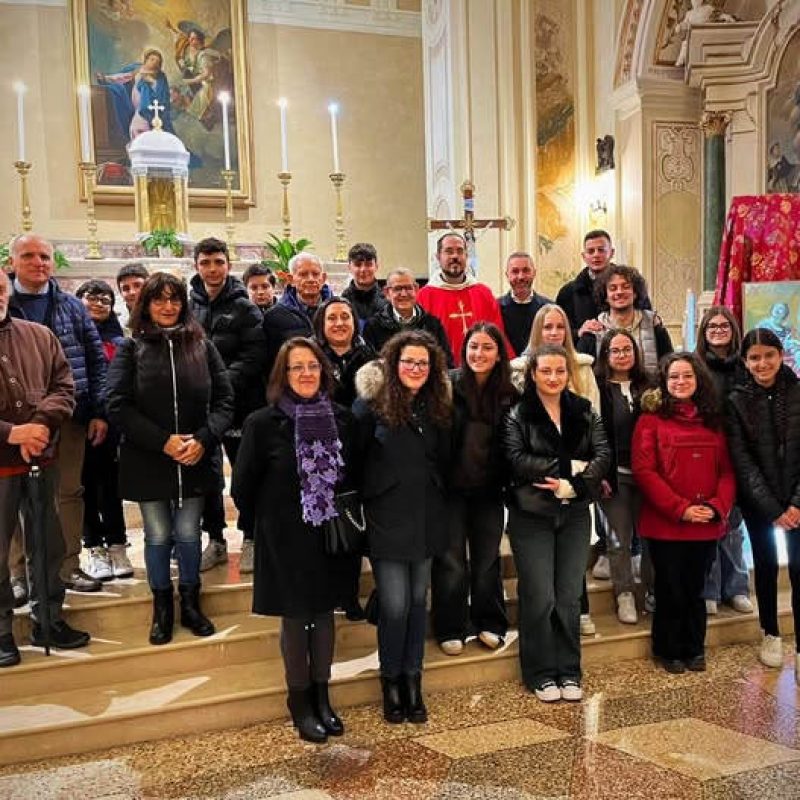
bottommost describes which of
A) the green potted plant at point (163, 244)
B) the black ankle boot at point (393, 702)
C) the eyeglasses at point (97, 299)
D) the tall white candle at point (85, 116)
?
Answer: the black ankle boot at point (393, 702)

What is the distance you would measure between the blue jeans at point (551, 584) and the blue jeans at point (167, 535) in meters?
1.29

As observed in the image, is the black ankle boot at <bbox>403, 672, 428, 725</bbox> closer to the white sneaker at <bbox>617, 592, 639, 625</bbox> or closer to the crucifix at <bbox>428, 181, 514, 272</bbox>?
the white sneaker at <bbox>617, 592, 639, 625</bbox>

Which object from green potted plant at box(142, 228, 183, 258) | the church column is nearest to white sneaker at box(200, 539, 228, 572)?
green potted plant at box(142, 228, 183, 258)

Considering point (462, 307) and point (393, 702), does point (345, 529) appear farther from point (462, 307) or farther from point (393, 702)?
point (462, 307)

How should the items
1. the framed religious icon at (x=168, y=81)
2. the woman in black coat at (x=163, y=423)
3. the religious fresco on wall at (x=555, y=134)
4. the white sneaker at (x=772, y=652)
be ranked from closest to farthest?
the woman in black coat at (x=163, y=423), the white sneaker at (x=772, y=652), the religious fresco on wall at (x=555, y=134), the framed religious icon at (x=168, y=81)

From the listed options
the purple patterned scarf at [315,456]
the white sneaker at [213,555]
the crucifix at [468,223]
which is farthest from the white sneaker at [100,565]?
the crucifix at [468,223]

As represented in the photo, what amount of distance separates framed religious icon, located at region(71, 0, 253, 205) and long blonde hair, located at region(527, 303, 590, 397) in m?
8.06

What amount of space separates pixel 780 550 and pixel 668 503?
1765mm

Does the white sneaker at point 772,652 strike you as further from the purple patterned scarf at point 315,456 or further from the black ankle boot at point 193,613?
the black ankle boot at point 193,613

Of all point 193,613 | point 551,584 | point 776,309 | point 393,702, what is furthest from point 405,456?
point 776,309

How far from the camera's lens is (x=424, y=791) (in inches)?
108

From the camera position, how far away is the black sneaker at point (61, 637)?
3504 millimetres

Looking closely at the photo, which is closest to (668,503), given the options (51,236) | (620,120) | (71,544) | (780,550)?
(780,550)

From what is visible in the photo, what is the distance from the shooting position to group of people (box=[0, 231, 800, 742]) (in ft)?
10.2
